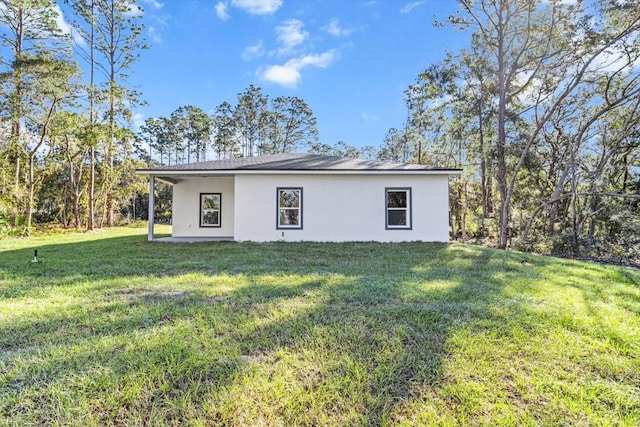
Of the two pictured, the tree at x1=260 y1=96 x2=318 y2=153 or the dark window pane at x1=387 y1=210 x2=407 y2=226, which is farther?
the tree at x1=260 y1=96 x2=318 y2=153

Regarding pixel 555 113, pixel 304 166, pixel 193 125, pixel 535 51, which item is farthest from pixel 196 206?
pixel 193 125

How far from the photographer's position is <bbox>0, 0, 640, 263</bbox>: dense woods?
36.4ft

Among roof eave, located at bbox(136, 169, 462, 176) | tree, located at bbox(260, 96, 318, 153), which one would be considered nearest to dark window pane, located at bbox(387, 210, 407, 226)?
roof eave, located at bbox(136, 169, 462, 176)

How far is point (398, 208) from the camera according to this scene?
396 inches

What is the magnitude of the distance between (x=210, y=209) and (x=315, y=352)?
10620 millimetres

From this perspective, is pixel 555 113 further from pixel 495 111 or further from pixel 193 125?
pixel 193 125

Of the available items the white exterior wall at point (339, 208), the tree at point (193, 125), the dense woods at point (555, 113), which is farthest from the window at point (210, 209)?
the tree at point (193, 125)

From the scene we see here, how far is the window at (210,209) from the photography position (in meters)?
12.1

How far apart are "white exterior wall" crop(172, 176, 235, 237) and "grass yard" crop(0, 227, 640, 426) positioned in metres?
7.01

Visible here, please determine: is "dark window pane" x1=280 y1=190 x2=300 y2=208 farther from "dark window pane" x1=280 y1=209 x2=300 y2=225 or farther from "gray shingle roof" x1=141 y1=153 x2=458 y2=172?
"gray shingle roof" x1=141 y1=153 x2=458 y2=172

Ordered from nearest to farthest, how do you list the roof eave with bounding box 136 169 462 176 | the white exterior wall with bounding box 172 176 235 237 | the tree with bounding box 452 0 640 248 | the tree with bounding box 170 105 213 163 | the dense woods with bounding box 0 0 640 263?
the roof eave with bounding box 136 169 462 176
the tree with bounding box 452 0 640 248
the dense woods with bounding box 0 0 640 263
the white exterior wall with bounding box 172 176 235 237
the tree with bounding box 170 105 213 163

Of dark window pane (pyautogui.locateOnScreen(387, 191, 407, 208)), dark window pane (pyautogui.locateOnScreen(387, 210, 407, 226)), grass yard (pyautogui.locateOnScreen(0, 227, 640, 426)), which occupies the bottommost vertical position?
grass yard (pyautogui.locateOnScreen(0, 227, 640, 426))

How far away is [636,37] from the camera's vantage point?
33.2 ft

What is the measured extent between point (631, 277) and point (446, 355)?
6.13 metres
